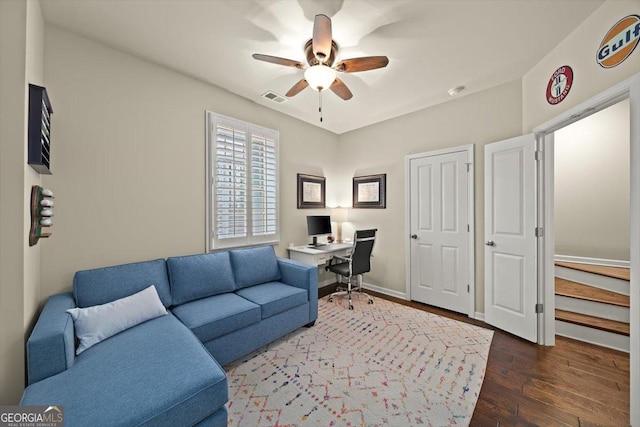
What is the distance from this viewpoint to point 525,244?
246 cm

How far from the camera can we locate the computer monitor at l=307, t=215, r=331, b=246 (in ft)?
12.3

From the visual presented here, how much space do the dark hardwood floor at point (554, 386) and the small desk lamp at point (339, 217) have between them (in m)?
2.69

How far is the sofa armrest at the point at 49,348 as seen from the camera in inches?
48.4

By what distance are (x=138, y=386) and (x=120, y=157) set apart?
6.36 ft

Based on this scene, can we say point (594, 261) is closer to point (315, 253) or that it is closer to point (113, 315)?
point (315, 253)

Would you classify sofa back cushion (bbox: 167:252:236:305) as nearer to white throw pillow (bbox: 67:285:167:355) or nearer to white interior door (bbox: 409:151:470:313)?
white throw pillow (bbox: 67:285:167:355)

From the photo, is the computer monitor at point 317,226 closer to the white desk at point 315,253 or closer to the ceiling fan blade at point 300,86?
the white desk at point 315,253

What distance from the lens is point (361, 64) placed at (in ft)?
6.36

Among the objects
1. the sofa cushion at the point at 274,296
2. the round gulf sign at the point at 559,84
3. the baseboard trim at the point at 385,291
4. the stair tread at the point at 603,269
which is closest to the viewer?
the round gulf sign at the point at 559,84

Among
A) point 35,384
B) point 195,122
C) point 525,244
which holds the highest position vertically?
point 195,122

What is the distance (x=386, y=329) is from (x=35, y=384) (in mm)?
2709

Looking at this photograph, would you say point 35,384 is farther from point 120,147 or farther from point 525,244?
point 525,244

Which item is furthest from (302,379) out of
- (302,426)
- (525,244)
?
(525,244)

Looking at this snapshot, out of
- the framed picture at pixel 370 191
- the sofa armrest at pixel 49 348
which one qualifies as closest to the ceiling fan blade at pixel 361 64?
the framed picture at pixel 370 191
